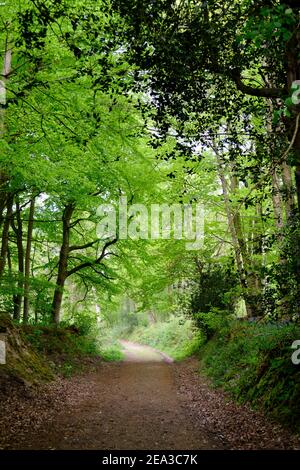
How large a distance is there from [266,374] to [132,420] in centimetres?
310

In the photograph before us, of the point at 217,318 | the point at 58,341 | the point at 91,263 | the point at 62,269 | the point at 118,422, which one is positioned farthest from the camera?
the point at 91,263

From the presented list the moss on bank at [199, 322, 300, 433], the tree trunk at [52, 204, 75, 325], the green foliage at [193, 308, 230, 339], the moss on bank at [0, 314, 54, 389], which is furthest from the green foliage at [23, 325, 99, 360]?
the moss on bank at [199, 322, 300, 433]

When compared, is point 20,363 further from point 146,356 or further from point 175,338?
point 175,338

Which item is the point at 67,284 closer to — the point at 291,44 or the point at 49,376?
the point at 49,376

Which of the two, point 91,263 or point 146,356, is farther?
point 146,356

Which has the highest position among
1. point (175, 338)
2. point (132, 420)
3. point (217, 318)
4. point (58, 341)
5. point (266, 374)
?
point (217, 318)

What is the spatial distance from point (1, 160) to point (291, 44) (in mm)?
7573

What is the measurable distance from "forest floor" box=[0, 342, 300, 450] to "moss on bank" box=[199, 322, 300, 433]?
12.0 inches

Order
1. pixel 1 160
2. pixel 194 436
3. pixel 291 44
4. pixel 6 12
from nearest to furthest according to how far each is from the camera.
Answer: pixel 291 44 < pixel 194 436 < pixel 6 12 < pixel 1 160

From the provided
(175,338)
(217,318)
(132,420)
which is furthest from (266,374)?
(175,338)

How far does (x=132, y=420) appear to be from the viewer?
26.6 ft

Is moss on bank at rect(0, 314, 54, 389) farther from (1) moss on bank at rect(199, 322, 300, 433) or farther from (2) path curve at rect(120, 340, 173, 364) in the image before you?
(2) path curve at rect(120, 340, 173, 364)
